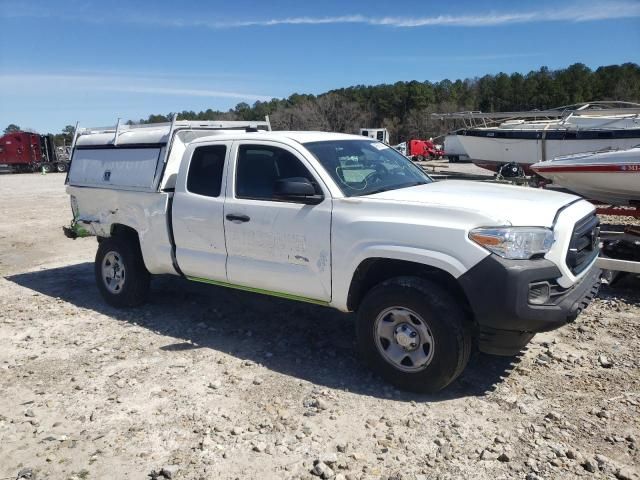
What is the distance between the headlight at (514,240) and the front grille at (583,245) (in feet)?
1.06

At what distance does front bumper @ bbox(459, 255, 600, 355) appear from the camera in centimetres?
351

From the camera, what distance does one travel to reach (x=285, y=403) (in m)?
4.01

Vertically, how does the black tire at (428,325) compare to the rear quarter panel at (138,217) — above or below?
below

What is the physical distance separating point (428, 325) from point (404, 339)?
0.82 feet

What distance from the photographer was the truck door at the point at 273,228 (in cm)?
441

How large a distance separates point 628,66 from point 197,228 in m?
93.8

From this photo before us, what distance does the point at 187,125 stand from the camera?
602 centimetres

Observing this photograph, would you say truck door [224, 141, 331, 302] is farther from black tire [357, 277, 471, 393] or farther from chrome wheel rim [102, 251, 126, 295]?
chrome wheel rim [102, 251, 126, 295]

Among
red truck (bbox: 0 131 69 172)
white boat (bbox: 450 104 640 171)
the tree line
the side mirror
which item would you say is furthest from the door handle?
the tree line

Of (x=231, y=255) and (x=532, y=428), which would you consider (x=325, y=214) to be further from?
(x=532, y=428)

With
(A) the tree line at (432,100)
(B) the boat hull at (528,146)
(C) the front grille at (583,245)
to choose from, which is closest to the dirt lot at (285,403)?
(C) the front grille at (583,245)

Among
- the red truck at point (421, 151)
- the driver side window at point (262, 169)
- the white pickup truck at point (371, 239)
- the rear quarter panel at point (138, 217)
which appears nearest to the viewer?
the white pickup truck at point (371, 239)

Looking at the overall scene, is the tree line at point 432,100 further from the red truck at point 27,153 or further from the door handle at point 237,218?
the door handle at point 237,218

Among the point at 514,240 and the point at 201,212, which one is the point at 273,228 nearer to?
the point at 201,212
